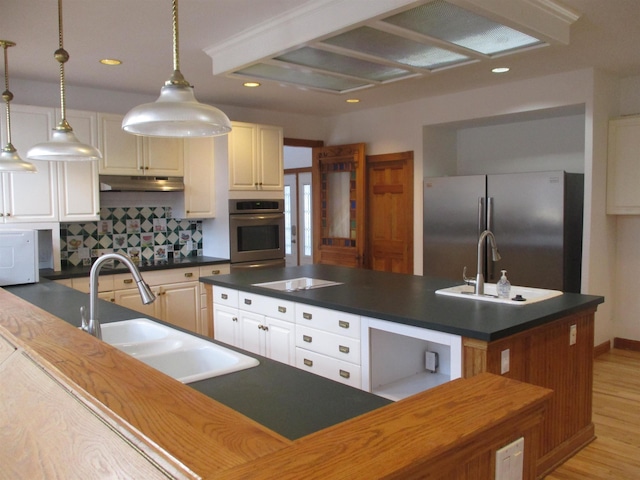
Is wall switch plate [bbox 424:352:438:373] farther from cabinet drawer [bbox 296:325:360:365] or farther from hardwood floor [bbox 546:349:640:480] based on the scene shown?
hardwood floor [bbox 546:349:640:480]

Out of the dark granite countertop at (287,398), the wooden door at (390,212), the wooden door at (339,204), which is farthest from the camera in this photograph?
the wooden door at (339,204)

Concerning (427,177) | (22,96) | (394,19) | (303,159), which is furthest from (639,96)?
(22,96)

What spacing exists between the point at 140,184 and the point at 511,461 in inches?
168

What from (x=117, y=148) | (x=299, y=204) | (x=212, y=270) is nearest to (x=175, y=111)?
(x=117, y=148)

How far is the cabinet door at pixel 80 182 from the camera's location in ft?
14.1

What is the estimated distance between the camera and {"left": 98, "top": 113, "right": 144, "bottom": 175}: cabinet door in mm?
4477

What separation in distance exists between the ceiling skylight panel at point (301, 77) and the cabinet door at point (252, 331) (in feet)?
5.22

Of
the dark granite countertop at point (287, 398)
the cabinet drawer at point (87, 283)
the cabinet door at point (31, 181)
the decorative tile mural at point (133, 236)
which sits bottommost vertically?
the cabinet drawer at point (87, 283)

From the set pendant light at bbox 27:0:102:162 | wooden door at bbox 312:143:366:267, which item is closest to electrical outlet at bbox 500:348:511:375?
pendant light at bbox 27:0:102:162

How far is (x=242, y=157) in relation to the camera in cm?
517

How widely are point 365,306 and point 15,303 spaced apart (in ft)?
5.29

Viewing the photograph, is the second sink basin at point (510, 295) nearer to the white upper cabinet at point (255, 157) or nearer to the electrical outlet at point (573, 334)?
the electrical outlet at point (573, 334)

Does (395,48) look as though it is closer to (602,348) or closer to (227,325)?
(227,325)

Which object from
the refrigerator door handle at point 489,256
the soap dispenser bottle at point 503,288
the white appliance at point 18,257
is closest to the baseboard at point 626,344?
the refrigerator door handle at point 489,256
